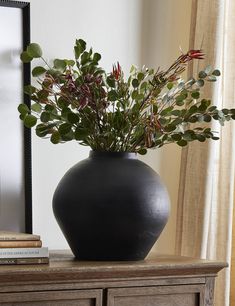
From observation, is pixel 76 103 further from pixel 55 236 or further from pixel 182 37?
pixel 182 37

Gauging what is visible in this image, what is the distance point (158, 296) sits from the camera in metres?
1.77

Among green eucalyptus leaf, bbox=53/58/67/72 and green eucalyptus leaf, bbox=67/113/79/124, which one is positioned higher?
green eucalyptus leaf, bbox=53/58/67/72

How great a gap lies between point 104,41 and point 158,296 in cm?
86

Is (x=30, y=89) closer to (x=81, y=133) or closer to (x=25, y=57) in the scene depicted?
(x=25, y=57)

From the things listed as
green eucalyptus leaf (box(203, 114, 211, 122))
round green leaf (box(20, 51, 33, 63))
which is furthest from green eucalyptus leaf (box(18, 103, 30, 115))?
green eucalyptus leaf (box(203, 114, 211, 122))

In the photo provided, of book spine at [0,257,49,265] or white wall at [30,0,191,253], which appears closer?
book spine at [0,257,49,265]

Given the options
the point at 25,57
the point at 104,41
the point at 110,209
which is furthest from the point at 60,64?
the point at 110,209

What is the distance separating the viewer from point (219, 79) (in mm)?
2338

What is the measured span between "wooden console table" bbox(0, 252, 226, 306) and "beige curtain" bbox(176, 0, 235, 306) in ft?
1.37

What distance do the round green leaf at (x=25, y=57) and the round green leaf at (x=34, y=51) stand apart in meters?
0.01

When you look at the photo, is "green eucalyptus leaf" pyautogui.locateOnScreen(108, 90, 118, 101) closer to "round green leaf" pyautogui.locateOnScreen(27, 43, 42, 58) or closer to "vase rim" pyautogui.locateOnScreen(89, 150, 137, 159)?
"vase rim" pyautogui.locateOnScreen(89, 150, 137, 159)

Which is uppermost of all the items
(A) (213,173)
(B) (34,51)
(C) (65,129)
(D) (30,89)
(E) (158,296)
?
(B) (34,51)

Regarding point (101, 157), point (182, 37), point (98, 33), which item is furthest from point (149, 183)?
point (182, 37)

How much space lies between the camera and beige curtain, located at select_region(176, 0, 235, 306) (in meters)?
2.28
